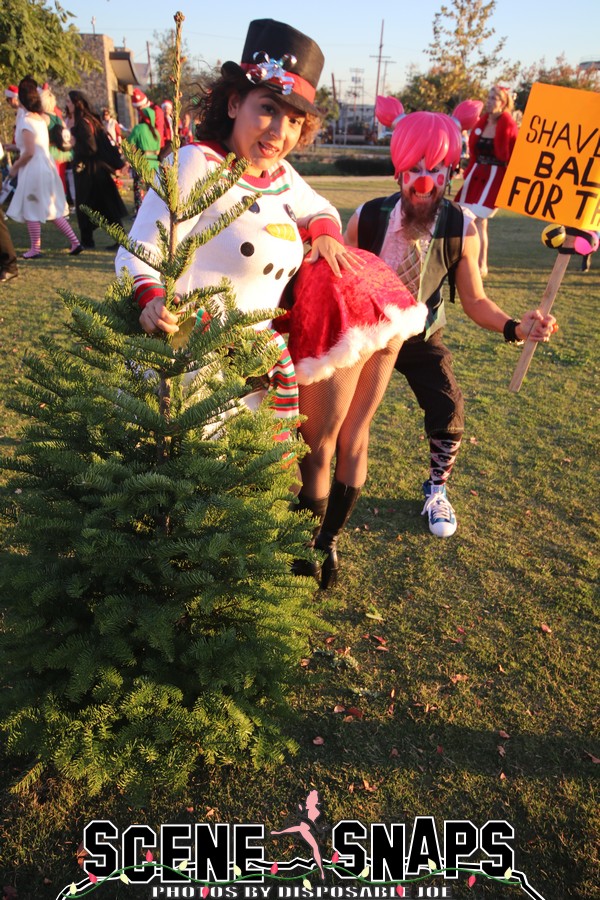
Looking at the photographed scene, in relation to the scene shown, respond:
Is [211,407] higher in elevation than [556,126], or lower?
lower

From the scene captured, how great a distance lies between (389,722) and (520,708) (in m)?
0.54

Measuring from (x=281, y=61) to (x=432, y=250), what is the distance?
1.21 m

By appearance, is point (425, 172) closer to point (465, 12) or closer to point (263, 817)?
point (263, 817)

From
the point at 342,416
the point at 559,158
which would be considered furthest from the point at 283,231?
the point at 559,158

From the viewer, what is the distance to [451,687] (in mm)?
2645

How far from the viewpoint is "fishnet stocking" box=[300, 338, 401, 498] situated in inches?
103

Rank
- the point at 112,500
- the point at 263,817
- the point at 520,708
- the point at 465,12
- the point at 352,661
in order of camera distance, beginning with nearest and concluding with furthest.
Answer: the point at 112,500 < the point at 263,817 < the point at 520,708 < the point at 352,661 < the point at 465,12

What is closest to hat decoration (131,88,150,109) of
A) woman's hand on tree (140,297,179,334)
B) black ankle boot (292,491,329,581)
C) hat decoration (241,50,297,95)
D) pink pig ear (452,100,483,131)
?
pink pig ear (452,100,483,131)

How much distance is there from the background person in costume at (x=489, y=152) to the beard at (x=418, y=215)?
241 inches

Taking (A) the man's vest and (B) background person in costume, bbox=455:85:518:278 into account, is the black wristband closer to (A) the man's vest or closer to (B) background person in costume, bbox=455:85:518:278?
(A) the man's vest

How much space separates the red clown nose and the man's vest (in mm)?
173

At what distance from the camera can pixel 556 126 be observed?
2.90 m

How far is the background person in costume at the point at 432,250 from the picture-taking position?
2.88m

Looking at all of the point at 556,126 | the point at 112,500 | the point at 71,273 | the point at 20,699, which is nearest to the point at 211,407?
the point at 112,500
